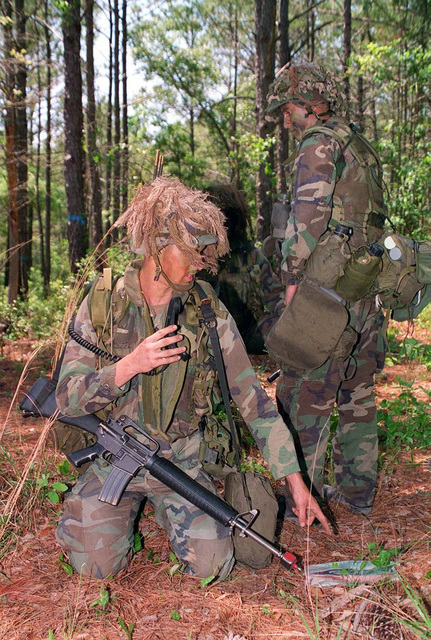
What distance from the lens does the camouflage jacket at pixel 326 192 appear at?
2.86m

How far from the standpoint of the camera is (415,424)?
4062 mm

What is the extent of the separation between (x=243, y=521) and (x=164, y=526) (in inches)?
24.9

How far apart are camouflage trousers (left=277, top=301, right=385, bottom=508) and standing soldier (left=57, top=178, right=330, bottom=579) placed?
57 cm

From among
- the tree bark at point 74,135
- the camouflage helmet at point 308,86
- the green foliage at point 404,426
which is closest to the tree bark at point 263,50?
the tree bark at point 74,135

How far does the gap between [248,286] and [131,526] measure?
8.17 feet

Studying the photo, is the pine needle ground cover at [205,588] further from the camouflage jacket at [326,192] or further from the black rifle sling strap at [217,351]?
the camouflage jacket at [326,192]

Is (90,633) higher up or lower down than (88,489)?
lower down

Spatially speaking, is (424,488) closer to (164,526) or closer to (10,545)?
(164,526)

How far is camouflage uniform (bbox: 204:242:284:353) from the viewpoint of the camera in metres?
4.53

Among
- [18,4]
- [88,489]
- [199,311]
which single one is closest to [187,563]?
[88,489]

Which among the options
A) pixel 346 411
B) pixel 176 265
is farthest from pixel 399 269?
pixel 176 265

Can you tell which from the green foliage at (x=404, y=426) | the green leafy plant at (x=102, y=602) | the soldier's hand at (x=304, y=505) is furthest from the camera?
the green foliage at (x=404, y=426)

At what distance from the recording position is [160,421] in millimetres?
2641

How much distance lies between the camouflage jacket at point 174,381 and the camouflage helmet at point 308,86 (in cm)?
138
